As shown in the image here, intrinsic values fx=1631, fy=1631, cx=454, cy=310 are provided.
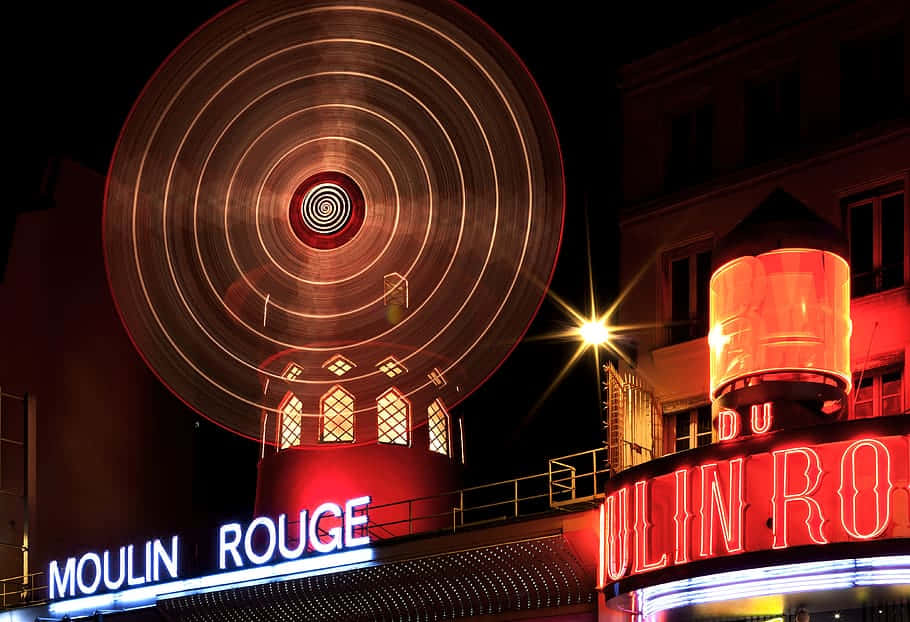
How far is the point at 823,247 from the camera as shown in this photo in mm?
18938

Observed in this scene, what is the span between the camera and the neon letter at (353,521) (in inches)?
954

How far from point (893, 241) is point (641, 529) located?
492 cm

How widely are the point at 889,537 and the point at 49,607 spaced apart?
1657 centimetres

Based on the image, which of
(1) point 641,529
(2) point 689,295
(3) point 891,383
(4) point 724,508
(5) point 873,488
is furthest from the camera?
(2) point 689,295

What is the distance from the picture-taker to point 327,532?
25.0 metres

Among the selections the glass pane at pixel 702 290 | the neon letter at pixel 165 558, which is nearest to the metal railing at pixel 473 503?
the glass pane at pixel 702 290

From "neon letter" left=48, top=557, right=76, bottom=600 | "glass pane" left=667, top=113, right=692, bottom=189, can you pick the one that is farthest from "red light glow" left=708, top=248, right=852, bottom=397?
"neon letter" left=48, top=557, right=76, bottom=600

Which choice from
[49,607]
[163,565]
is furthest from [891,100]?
[49,607]

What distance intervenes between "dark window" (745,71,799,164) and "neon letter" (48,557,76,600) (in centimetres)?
1373

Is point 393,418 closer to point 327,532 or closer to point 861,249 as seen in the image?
point 327,532

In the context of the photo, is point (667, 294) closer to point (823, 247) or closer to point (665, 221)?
point (665, 221)

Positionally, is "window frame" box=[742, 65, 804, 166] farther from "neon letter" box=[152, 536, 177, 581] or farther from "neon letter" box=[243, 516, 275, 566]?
"neon letter" box=[152, 536, 177, 581]

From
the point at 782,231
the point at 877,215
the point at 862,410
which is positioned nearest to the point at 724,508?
the point at 862,410

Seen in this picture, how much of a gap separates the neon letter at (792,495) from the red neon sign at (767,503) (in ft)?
0.03
